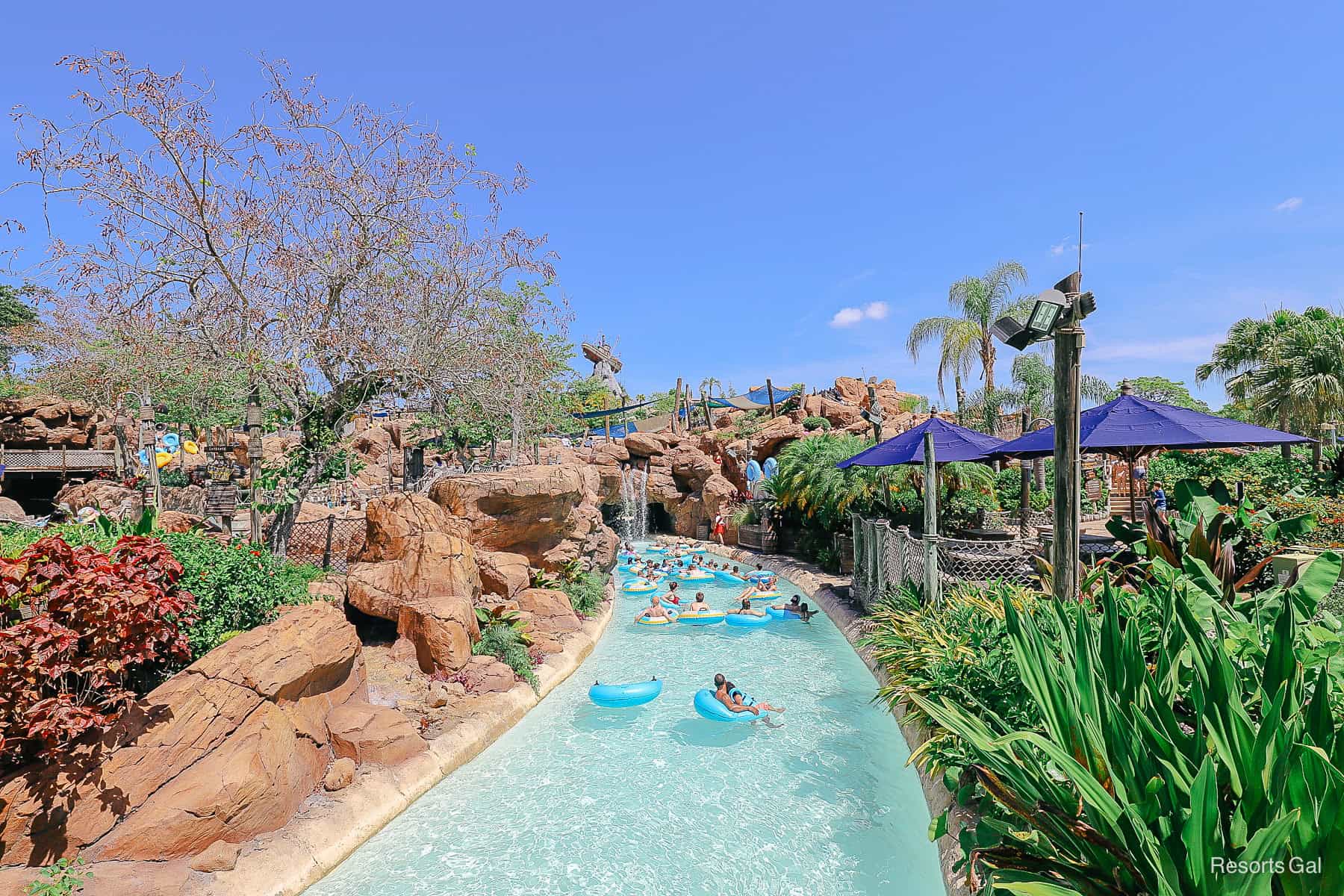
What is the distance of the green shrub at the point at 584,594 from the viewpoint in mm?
12430

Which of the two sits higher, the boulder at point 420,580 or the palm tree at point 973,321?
the palm tree at point 973,321

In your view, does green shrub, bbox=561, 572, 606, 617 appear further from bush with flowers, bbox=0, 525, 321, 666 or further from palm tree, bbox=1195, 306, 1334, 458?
palm tree, bbox=1195, 306, 1334, 458

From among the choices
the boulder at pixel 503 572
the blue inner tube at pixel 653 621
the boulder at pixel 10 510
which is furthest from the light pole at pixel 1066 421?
the boulder at pixel 10 510

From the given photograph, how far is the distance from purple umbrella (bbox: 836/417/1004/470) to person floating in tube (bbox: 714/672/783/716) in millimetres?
4798

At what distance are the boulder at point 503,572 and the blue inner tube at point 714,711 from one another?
3.91 m

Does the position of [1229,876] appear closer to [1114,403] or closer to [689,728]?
[689,728]

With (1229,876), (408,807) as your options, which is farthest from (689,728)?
(1229,876)

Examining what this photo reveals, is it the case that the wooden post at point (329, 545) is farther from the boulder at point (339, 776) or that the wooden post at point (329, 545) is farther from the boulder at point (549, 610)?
the boulder at point (339, 776)

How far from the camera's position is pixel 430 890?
4828 millimetres

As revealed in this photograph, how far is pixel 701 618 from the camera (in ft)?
44.3

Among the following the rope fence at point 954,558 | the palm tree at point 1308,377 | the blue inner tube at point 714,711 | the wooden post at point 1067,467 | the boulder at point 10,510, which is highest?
the palm tree at point 1308,377

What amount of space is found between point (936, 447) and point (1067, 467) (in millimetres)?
6079

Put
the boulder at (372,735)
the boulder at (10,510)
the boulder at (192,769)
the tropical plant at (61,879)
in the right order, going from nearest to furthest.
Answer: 1. the tropical plant at (61,879)
2. the boulder at (192,769)
3. the boulder at (372,735)
4. the boulder at (10,510)

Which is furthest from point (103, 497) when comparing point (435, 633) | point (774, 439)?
point (774, 439)
